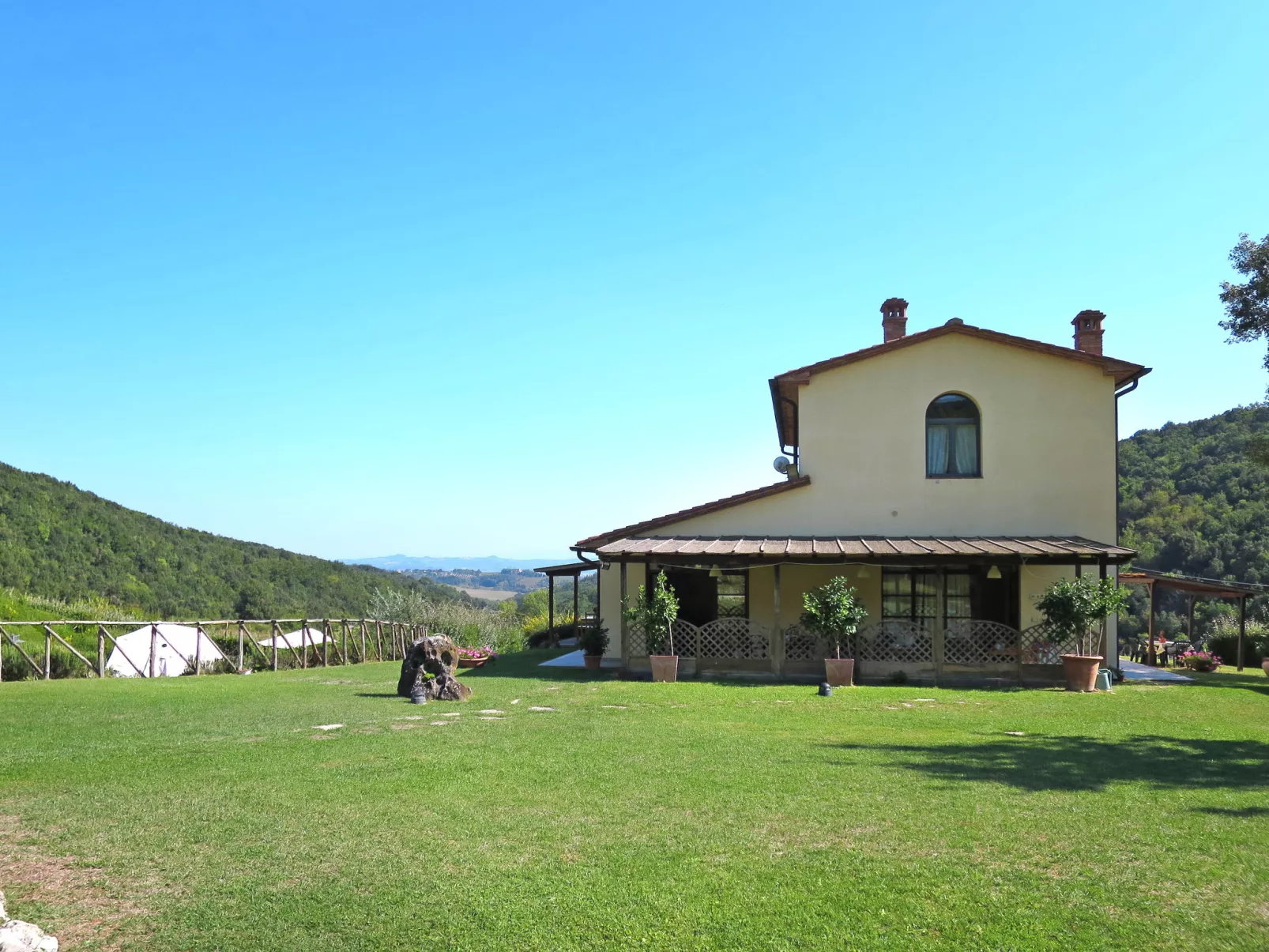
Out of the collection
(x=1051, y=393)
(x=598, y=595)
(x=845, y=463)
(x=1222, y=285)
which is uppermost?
(x=1222, y=285)

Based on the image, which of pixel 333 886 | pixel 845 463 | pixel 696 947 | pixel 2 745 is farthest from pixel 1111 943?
pixel 845 463

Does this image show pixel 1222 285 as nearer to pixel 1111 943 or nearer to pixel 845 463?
pixel 845 463

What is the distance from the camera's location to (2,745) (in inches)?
365

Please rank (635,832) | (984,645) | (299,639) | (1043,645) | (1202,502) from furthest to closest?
(1202,502) → (299,639) → (984,645) → (1043,645) → (635,832)

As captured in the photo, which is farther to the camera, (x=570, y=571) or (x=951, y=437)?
(x=570, y=571)

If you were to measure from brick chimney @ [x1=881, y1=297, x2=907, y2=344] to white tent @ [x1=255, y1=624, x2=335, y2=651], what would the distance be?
15.4m

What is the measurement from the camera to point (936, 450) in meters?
19.4

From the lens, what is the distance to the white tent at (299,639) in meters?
23.0

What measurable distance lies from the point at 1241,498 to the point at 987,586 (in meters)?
23.0

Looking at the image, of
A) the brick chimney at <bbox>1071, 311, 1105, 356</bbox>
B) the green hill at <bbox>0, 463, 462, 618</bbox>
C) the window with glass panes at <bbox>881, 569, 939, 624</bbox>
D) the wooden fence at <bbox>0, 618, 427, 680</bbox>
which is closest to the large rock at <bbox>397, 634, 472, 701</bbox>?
the wooden fence at <bbox>0, 618, 427, 680</bbox>

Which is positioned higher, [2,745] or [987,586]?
[987,586]

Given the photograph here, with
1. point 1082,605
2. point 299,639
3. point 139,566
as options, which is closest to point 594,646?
point 1082,605

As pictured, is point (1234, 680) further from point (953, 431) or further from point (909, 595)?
point (953, 431)

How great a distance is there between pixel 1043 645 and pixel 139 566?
176ft
